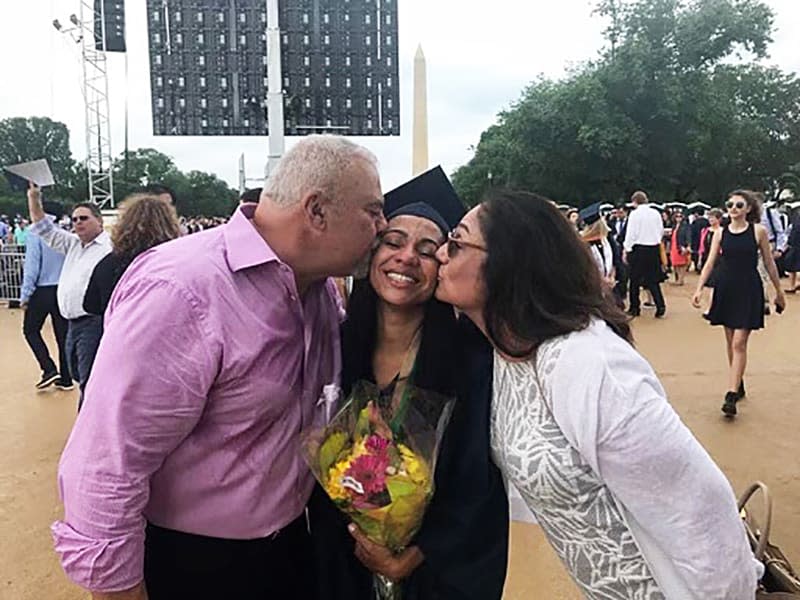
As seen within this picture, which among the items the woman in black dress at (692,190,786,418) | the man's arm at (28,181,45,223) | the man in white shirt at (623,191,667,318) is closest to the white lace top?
the woman in black dress at (692,190,786,418)

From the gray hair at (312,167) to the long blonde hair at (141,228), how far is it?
2719 millimetres

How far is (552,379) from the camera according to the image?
5.43 feet

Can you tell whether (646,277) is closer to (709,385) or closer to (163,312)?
(709,385)

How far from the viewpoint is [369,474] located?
176 centimetres

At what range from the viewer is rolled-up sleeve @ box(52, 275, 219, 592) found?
1481 mm

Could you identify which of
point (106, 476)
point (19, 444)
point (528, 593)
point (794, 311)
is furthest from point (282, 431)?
point (794, 311)

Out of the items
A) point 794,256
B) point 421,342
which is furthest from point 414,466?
point 794,256

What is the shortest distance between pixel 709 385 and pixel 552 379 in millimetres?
6276

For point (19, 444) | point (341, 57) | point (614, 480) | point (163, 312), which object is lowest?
point (19, 444)

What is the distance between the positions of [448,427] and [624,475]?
1.60ft

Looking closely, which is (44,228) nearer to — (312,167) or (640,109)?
(312,167)

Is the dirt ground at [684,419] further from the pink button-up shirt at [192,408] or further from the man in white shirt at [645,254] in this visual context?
the pink button-up shirt at [192,408]

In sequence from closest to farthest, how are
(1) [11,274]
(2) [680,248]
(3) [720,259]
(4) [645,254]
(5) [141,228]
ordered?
(5) [141,228] < (3) [720,259] < (4) [645,254] < (1) [11,274] < (2) [680,248]

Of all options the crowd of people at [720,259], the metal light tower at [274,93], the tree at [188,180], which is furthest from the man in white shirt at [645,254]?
the tree at [188,180]
